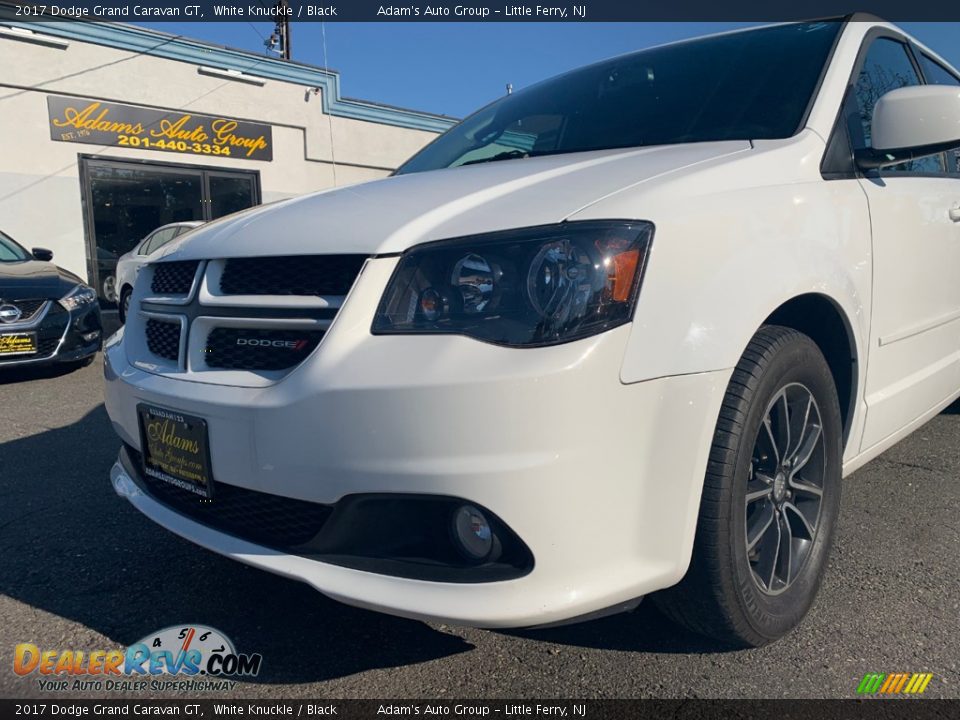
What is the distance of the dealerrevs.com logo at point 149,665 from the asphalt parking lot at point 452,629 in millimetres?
34

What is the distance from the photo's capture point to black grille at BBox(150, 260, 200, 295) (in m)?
2.09

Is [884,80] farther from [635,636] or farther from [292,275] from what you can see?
[292,275]

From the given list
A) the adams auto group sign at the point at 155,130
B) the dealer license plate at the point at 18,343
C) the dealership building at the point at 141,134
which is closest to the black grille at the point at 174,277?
the dealer license plate at the point at 18,343

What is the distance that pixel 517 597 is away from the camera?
1536 millimetres

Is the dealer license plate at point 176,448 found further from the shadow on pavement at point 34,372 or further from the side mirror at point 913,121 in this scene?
the shadow on pavement at point 34,372

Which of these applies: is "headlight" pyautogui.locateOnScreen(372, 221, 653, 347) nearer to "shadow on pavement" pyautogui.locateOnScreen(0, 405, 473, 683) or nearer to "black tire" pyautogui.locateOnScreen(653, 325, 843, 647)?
"black tire" pyautogui.locateOnScreen(653, 325, 843, 647)

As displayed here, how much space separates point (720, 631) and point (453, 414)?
0.91 meters

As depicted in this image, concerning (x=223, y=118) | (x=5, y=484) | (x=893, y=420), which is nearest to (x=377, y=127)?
(x=223, y=118)

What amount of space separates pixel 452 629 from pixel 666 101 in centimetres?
194

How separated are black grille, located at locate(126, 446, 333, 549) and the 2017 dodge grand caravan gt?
0.01m

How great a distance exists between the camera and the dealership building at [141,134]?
34.6ft

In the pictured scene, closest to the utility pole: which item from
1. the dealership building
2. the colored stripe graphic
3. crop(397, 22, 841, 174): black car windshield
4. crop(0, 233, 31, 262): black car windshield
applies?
the dealership building

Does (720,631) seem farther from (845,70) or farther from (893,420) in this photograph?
(845,70)

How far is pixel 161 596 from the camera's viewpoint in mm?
2262
